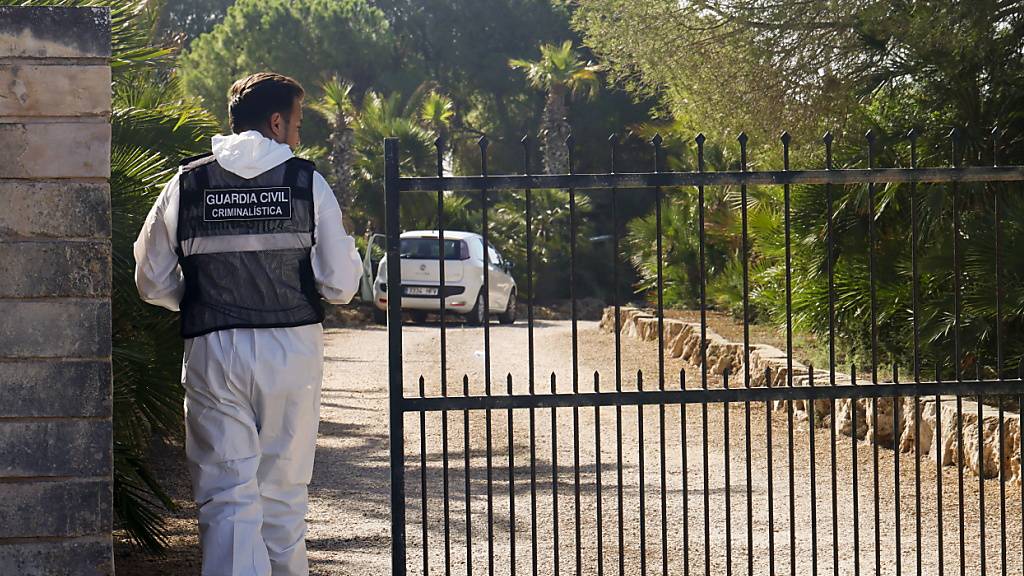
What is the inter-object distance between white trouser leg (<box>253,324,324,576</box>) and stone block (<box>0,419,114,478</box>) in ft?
1.79

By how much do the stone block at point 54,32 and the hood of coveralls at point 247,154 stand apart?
0.50 m

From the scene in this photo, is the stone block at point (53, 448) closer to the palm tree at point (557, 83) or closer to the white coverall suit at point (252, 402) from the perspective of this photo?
the white coverall suit at point (252, 402)

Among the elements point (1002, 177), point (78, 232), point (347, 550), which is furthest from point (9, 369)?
point (1002, 177)

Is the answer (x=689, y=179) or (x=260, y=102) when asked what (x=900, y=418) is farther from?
(x=260, y=102)

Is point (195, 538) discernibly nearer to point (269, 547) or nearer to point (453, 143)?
point (269, 547)

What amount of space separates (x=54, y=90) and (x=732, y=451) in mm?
6124

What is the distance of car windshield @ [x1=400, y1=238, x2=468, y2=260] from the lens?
20406mm

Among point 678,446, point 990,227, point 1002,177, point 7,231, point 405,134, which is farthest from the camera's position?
point 405,134

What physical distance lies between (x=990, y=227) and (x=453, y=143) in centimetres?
3107

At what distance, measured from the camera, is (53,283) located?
13.6ft

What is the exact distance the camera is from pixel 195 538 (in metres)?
6.32

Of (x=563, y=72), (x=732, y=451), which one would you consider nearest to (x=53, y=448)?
(x=732, y=451)

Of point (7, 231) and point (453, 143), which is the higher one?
point (453, 143)

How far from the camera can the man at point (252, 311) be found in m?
4.06
